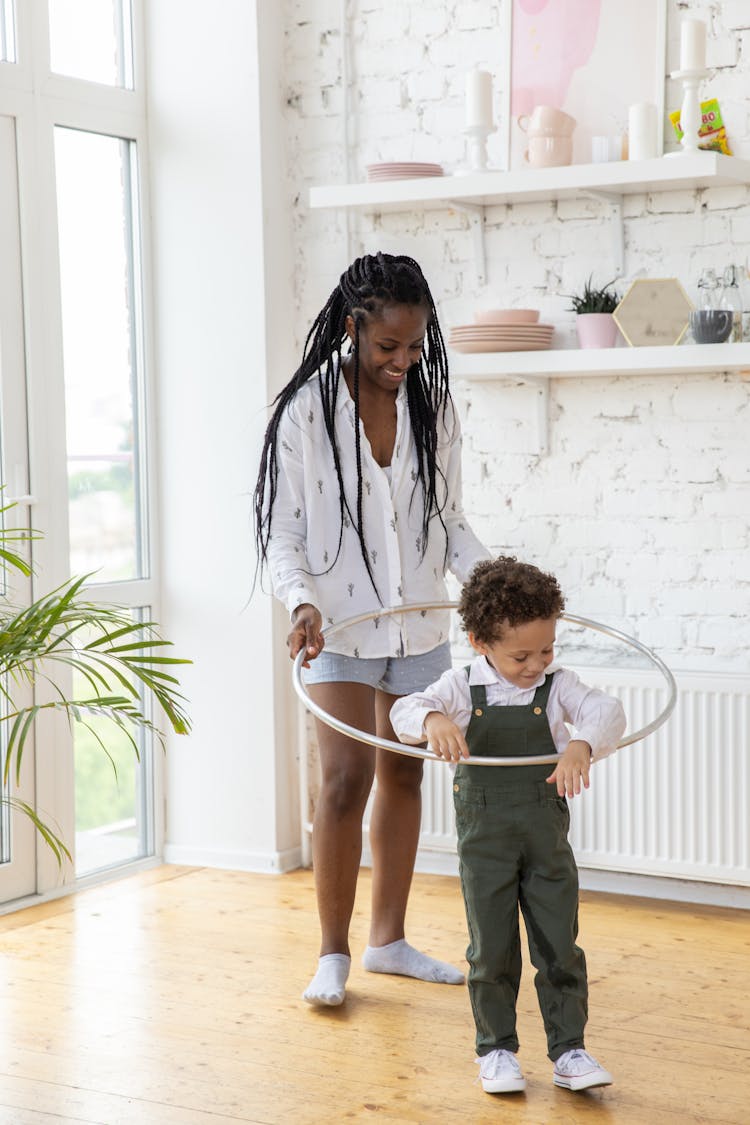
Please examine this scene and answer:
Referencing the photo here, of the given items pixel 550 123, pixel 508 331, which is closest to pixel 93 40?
pixel 550 123

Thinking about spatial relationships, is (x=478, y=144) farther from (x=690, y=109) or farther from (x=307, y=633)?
(x=307, y=633)

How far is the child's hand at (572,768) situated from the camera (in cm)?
219

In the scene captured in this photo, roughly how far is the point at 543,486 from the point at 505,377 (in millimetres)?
298

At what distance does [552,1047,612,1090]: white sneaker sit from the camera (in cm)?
236

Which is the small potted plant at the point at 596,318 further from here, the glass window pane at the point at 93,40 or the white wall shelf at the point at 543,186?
the glass window pane at the point at 93,40

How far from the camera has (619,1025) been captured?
273 cm

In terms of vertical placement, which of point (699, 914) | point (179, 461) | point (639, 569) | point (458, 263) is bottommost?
point (699, 914)

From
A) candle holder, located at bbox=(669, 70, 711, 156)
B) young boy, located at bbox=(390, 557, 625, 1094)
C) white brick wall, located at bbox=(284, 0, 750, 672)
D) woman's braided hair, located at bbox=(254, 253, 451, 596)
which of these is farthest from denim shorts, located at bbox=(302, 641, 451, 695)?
candle holder, located at bbox=(669, 70, 711, 156)

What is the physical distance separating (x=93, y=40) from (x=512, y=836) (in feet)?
8.31

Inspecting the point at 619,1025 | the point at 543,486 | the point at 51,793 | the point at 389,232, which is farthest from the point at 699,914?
the point at 389,232

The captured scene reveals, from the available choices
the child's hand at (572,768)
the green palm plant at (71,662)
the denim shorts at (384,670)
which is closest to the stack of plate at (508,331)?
the denim shorts at (384,670)

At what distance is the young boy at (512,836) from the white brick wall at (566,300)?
1308 mm

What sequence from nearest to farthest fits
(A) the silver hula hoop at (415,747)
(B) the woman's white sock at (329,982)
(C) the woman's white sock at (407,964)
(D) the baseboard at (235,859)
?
(A) the silver hula hoop at (415,747)
(B) the woman's white sock at (329,982)
(C) the woman's white sock at (407,964)
(D) the baseboard at (235,859)

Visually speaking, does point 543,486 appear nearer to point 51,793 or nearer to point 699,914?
point 699,914
